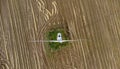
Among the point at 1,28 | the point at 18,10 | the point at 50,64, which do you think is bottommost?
the point at 50,64

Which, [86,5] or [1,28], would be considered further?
[86,5]

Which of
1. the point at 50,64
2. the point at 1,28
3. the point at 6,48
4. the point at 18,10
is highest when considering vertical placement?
the point at 18,10

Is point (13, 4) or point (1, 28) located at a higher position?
point (13, 4)

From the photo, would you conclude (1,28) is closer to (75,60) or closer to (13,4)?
(13,4)

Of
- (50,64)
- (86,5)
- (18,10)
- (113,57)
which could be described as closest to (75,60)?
(50,64)

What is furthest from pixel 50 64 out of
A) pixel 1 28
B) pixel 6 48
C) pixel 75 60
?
pixel 1 28

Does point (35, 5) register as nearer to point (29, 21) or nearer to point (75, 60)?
point (29, 21)
